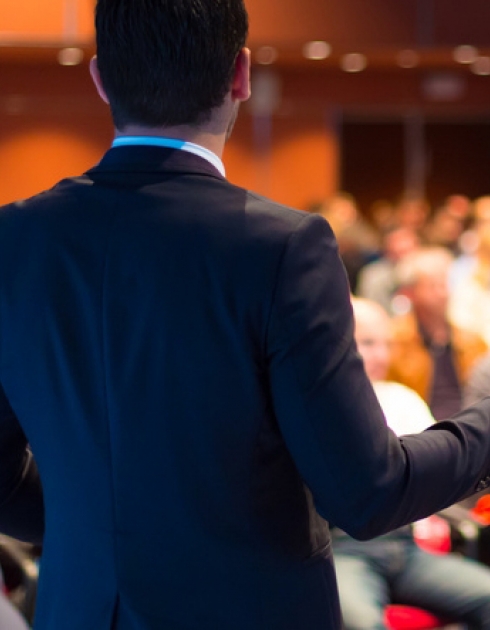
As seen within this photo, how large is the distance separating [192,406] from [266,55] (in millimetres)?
9253

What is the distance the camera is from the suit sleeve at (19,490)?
1.29 meters

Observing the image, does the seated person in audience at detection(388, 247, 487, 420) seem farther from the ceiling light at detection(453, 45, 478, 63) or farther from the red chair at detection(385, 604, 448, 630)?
the ceiling light at detection(453, 45, 478, 63)

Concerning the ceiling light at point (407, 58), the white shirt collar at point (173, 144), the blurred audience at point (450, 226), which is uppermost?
the white shirt collar at point (173, 144)

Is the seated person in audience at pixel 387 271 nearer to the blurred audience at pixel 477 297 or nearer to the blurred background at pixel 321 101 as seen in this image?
the blurred audience at pixel 477 297

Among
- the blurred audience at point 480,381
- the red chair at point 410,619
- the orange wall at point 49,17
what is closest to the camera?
the red chair at point 410,619

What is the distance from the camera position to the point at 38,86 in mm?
10500

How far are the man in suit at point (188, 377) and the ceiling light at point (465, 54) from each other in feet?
29.6

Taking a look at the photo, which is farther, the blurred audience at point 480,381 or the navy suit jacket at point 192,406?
the blurred audience at point 480,381

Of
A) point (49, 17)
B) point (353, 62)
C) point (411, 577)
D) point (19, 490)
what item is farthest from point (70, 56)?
point (19, 490)

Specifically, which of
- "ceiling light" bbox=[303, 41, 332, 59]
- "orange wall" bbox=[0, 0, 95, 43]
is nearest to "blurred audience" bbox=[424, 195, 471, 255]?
"ceiling light" bbox=[303, 41, 332, 59]

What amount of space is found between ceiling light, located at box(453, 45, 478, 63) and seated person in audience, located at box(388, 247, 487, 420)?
5331 mm

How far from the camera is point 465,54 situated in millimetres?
10008

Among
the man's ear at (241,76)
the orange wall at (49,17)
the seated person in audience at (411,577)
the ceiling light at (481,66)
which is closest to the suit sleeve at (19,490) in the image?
the man's ear at (241,76)

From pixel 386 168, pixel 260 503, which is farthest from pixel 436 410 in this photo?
pixel 386 168
